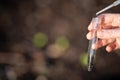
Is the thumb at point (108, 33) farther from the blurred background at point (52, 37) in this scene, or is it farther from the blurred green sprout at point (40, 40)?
the blurred green sprout at point (40, 40)

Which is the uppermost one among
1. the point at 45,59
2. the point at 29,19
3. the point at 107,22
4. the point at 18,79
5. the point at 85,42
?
the point at 29,19

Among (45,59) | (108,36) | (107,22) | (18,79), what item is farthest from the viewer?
(45,59)

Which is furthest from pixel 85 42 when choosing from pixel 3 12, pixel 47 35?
pixel 3 12

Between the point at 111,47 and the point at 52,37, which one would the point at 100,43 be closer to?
the point at 111,47

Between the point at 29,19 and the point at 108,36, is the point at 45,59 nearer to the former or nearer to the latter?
the point at 29,19

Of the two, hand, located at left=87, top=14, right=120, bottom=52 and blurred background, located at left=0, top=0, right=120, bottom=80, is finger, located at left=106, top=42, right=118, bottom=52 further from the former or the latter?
blurred background, located at left=0, top=0, right=120, bottom=80

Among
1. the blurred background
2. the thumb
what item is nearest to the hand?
the thumb
